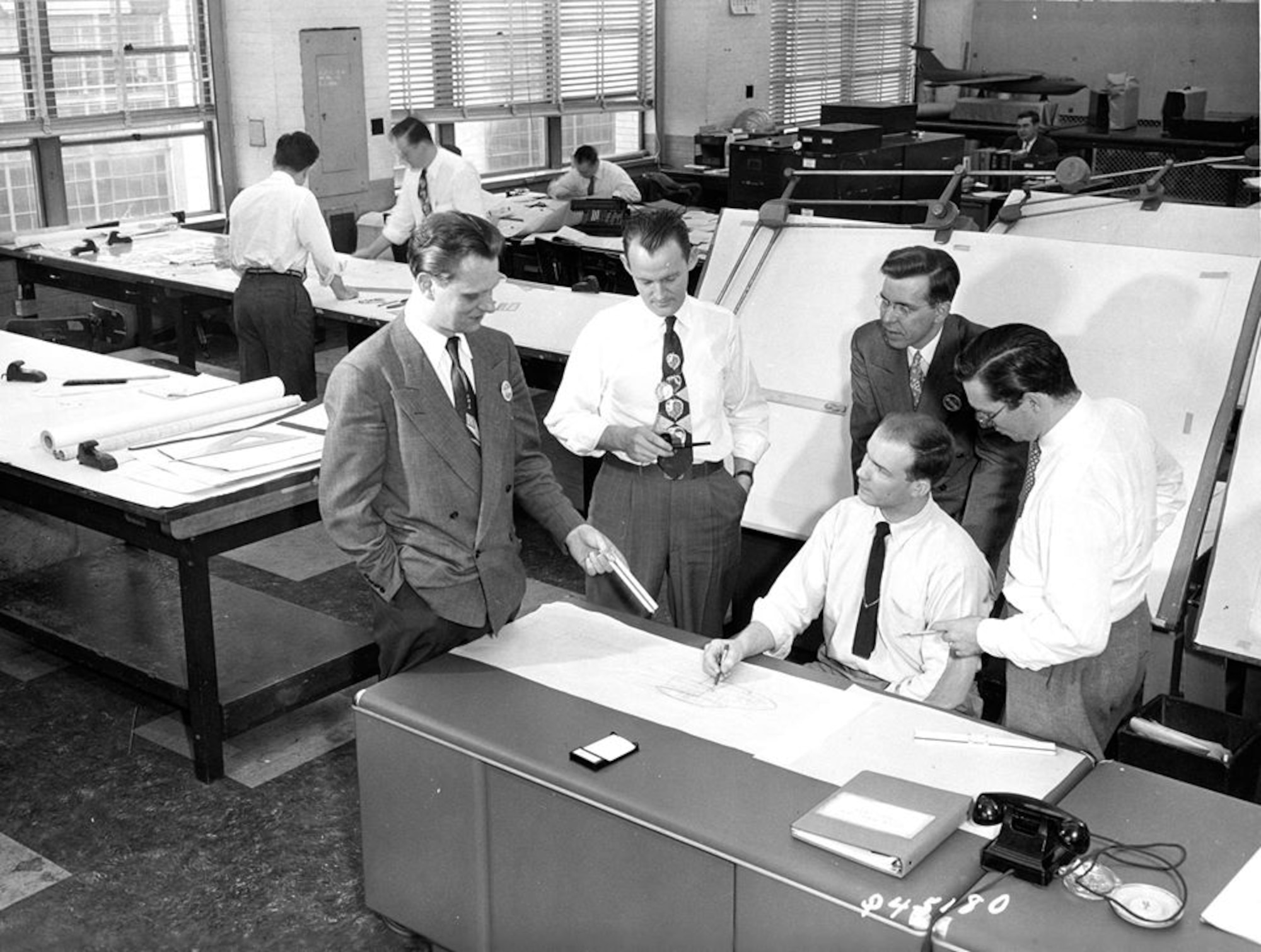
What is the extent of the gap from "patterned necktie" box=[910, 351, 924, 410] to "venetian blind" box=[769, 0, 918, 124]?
10009 millimetres

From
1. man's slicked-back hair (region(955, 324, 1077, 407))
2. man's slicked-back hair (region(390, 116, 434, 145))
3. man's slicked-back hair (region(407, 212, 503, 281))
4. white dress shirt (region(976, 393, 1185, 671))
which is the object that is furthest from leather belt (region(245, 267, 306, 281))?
white dress shirt (region(976, 393, 1185, 671))

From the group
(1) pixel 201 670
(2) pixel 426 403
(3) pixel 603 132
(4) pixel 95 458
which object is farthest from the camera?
(3) pixel 603 132

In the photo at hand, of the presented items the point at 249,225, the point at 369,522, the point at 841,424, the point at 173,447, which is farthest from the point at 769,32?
the point at 369,522

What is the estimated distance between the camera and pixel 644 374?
3.71m

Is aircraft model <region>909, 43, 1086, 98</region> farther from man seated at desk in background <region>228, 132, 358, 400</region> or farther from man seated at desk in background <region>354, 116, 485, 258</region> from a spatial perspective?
man seated at desk in background <region>228, 132, 358, 400</region>

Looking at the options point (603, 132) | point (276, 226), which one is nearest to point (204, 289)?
point (276, 226)

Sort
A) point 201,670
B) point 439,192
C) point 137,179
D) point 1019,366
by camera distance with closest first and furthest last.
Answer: point 1019,366 → point 201,670 → point 439,192 → point 137,179

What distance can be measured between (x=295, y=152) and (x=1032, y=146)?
6471 millimetres

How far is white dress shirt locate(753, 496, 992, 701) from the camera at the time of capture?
3148 mm

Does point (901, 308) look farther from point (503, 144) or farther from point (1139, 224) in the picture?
point (503, 144)

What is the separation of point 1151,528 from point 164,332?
6.87 m

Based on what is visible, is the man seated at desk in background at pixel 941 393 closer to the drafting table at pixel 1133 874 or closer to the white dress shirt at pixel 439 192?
the drafting table at pixel 1133 874

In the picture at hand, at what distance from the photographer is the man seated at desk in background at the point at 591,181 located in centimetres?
959

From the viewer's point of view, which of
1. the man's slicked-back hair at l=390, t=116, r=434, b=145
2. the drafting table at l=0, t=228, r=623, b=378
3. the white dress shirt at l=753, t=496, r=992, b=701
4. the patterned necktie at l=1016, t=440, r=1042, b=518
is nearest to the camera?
the white dress shirt at l=753, t=496, r=992, b=701
